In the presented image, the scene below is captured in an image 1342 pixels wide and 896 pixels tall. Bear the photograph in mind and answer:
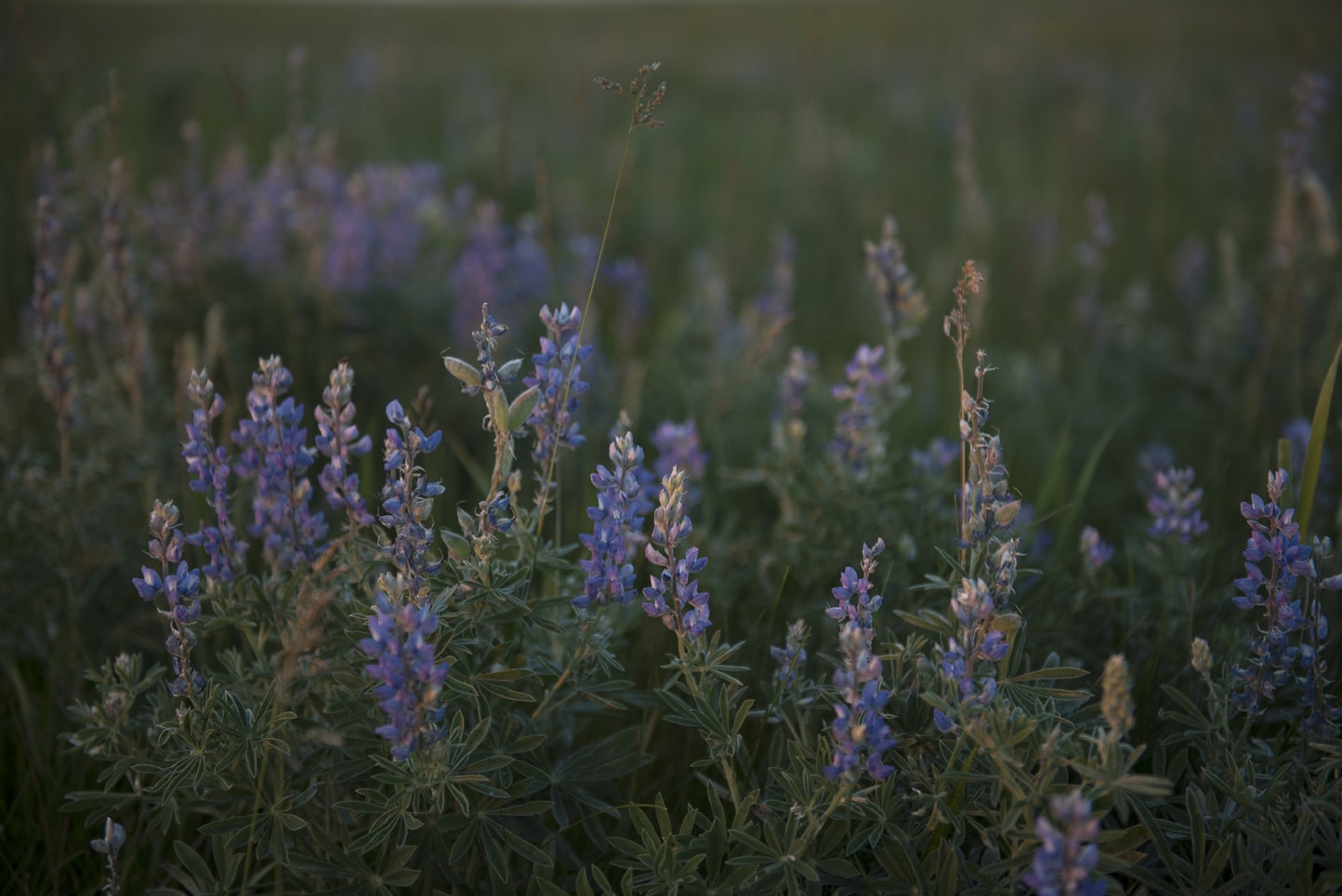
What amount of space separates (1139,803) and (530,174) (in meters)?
5.83

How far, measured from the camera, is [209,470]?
5.62 ft

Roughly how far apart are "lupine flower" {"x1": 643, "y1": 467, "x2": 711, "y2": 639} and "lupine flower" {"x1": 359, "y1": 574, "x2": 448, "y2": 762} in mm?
352

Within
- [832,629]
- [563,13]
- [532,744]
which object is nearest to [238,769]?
[532,744]

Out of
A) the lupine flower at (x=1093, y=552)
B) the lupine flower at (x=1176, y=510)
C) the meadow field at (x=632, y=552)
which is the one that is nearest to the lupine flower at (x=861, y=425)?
the meadow field at (x=632, y=552)

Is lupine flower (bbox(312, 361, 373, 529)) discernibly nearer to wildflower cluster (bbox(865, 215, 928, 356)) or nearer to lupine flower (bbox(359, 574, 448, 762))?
lupine flower (bbox(359, 574, 448, 762))

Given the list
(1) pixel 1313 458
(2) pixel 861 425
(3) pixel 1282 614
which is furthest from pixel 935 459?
(3) pixel 1282 614

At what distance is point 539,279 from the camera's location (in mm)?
3742

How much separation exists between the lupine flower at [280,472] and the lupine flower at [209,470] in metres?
0.05

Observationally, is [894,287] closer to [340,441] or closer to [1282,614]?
[1282,614]

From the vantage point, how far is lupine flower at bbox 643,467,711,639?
149 centimetres

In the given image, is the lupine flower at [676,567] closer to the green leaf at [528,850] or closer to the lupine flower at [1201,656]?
→ the green leaf at [528,850]

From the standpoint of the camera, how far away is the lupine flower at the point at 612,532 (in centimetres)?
156

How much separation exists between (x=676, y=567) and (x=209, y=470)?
2.81 ft

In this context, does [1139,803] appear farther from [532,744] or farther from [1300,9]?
[1300,9]
